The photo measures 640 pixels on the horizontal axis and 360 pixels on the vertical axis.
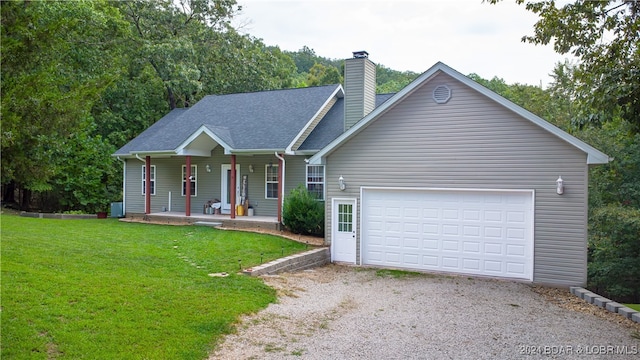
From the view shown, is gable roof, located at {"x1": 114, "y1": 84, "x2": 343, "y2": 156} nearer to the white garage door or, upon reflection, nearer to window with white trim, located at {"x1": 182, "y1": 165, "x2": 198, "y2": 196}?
window with white trim, located at {"x1": 182, "y1": 165, "x2": 198, "y2": 196}

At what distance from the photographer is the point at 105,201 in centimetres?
2223

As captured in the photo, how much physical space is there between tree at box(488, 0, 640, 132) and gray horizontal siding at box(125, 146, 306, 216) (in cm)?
1002

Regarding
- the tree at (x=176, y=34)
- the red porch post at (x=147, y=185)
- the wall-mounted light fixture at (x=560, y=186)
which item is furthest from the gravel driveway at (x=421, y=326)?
the tree at (x=176, y=34)

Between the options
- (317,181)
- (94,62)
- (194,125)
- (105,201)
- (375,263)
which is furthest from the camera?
(94,62)

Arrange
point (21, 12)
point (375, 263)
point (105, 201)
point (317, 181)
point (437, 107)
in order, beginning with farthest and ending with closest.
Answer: point (105, 201) < point (317, 181) < point (375, 263) < point (437, 107) < point (21, 12)

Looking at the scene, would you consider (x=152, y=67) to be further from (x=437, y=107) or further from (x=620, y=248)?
(x=620, y=248)

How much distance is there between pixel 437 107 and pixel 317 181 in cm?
624

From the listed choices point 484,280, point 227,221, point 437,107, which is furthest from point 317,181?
point 484,280

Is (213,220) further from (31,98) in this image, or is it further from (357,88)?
(31,98)

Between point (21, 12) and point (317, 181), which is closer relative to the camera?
point (21, 12)

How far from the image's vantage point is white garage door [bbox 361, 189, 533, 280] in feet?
35.8

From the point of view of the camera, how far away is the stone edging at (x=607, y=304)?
311 inches

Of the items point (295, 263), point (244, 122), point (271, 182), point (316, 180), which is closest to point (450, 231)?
point (295, 263)

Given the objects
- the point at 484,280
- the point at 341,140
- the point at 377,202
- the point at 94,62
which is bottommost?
the point at 484,280
